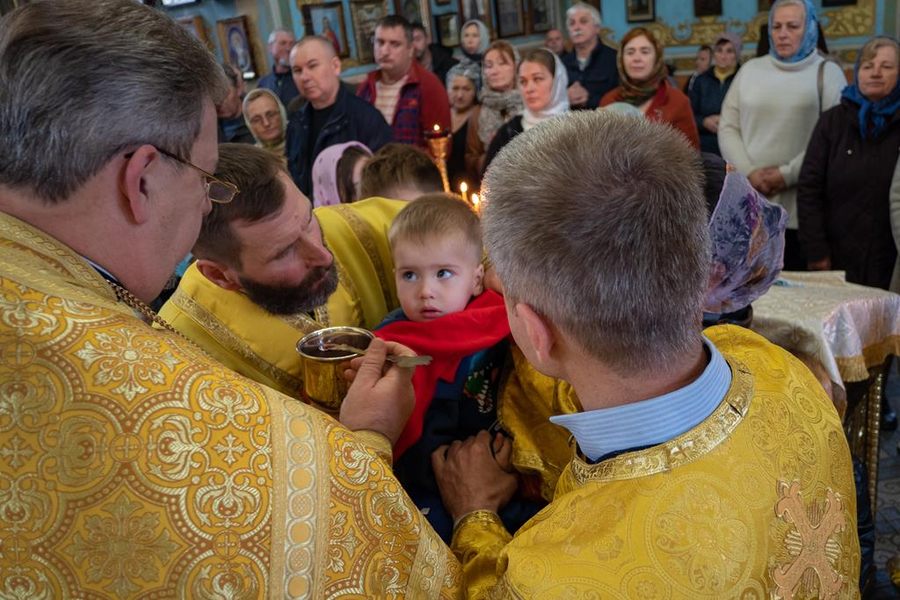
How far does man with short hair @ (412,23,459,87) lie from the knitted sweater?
9.89ft

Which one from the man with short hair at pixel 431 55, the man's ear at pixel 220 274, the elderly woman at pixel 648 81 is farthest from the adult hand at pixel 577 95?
the man's ear at pixel 220 274

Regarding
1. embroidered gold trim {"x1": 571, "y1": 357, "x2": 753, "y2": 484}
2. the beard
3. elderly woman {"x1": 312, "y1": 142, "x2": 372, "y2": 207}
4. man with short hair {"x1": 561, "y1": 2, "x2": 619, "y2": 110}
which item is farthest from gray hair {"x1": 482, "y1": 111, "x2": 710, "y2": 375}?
man with short hair {"x1": 561, "y1": 2, "x2": 619, "y2": 110}

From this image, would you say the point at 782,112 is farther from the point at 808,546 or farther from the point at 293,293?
the point at 808,546

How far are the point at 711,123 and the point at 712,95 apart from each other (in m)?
0.57

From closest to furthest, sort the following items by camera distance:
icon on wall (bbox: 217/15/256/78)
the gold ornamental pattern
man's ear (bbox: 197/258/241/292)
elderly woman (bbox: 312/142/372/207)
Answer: the gold ornamental pattern → man's ear (bbox: 197/258/241/292) → elderly woman (bbox: 312/142/372/207) → icon on wall (bbox: 217/15/256/78)

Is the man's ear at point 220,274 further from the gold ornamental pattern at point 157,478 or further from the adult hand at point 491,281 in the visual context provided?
the gold ornamental pattern at point 157,478

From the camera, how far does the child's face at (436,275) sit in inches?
80.2

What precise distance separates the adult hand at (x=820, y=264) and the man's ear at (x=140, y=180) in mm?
3799

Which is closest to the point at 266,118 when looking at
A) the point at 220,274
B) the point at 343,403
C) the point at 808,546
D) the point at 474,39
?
the point at 474,39

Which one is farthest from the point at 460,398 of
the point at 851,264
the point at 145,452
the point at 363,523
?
the point at 851,264

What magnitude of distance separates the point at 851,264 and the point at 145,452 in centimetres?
402

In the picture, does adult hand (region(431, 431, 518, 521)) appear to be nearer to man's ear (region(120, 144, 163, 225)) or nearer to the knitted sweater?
man's ear (region(120, 144, 163, 225))

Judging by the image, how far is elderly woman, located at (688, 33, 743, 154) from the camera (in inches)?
235

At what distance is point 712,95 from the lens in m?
6.45
